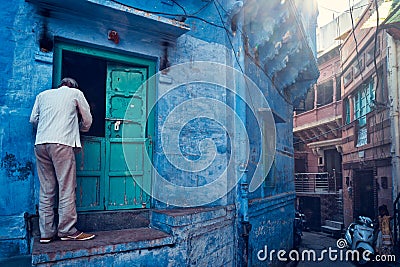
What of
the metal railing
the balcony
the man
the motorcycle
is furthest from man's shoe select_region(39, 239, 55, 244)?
the metal railing

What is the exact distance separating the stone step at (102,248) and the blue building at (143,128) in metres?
0.01

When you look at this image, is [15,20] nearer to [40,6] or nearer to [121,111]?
[40,6]

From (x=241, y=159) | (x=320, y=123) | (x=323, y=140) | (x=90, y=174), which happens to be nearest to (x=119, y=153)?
(x=90, y=174)

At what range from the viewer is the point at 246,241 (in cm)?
520

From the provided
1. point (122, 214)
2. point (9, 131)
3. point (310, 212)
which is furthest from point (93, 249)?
point (310, 212)

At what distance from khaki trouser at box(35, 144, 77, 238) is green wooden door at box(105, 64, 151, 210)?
0.78 m

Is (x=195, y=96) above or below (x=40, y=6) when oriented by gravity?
below

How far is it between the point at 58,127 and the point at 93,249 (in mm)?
1260

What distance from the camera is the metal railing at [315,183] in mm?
19125

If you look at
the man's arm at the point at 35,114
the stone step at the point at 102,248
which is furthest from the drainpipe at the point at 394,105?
the man's arm at the point at 35,114

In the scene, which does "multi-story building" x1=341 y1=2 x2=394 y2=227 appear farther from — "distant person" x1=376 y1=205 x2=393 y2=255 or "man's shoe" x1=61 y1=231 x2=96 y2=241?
"man's shoe" x1=61 y1=231 x2=96 y2=241

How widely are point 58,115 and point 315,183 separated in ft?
61.8

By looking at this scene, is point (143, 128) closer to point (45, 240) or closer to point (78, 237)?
point (78, 237)

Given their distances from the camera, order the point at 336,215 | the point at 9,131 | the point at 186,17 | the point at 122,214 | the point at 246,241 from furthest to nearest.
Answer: the point at 336,215
the point at 246,241
the point at 186,17
the point at 122,214
the point at 9,131
